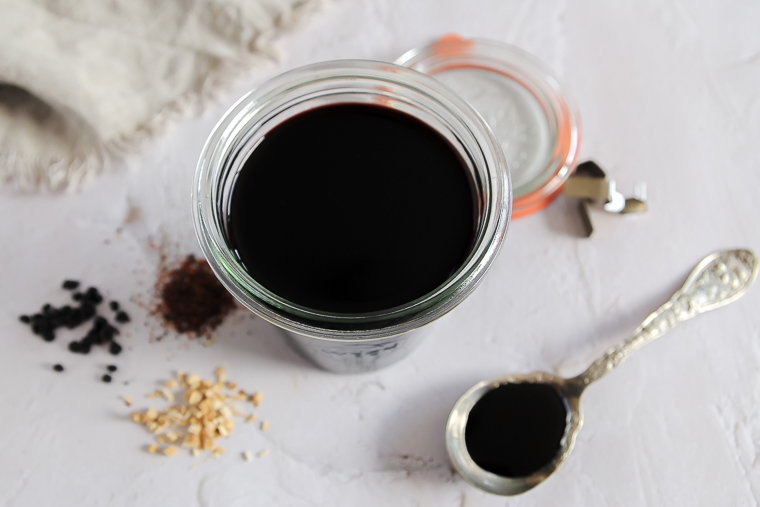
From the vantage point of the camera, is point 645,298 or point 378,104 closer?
point 378,104

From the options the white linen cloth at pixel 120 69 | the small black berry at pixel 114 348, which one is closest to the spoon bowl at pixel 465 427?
the small black berry at pixel 114 348

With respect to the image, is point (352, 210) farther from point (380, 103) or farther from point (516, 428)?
point (516, 428)

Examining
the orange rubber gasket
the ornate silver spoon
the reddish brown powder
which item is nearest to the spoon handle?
the ornate silver spoon

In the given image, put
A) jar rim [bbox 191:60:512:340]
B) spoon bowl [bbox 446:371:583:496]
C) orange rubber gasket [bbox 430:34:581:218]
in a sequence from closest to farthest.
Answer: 1. jar rim [bbox 191:60:512:340]
2. spoon bowl [bbox 446:371:583:496]
3. orange rubber gasket [bbox 430:34:581:218]

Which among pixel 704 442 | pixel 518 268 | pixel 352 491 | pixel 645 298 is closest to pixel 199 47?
pixel 518 268

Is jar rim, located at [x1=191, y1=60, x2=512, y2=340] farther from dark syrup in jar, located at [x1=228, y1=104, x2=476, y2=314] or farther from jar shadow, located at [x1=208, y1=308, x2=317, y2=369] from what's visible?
jar shadow, located at [x1=208, y1=308, x2=317, y2=369]

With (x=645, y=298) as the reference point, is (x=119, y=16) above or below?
above

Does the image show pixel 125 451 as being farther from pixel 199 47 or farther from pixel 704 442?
pixel 704 442
